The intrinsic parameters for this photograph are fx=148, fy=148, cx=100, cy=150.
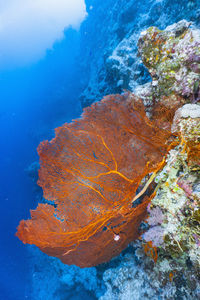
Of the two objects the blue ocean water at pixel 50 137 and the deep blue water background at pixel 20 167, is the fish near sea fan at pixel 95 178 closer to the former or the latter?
the blue ocean water at pixel 50 137

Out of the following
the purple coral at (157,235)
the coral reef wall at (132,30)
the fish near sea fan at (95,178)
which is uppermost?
the coral reef wall at (132,30)

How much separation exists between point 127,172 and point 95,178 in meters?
0.65

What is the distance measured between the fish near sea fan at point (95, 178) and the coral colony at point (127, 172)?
2cm

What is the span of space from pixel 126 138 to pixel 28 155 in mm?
26131

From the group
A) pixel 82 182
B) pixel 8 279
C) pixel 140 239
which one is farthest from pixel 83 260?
pixel 8 279

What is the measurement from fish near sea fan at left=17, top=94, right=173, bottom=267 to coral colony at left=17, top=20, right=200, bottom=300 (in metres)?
0.02

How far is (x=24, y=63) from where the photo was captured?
8012 cm

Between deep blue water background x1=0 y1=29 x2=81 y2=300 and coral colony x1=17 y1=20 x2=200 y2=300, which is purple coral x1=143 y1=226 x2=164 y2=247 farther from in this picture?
deep blue water background x1=0 y1=29 x2=81 y2=300

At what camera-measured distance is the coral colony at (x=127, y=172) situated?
8.03ft

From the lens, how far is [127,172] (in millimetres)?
2891

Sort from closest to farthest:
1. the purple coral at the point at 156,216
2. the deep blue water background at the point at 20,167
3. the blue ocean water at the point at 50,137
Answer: the purple coral at the point at 156,216 < the blue ocean water at the point at 50,137 < the deep blue water background at the point at 20,167

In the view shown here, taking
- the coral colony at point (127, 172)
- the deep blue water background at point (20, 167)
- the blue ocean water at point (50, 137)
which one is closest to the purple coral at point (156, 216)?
the coral colony at point (127, 172)

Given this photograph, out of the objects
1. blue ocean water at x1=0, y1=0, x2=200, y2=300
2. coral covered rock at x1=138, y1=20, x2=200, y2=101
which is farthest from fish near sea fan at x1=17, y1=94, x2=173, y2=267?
blue ocean water at x1=0, y1=0, x2=200, y2=300

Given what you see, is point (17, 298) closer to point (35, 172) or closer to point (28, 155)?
point (35, 172)
